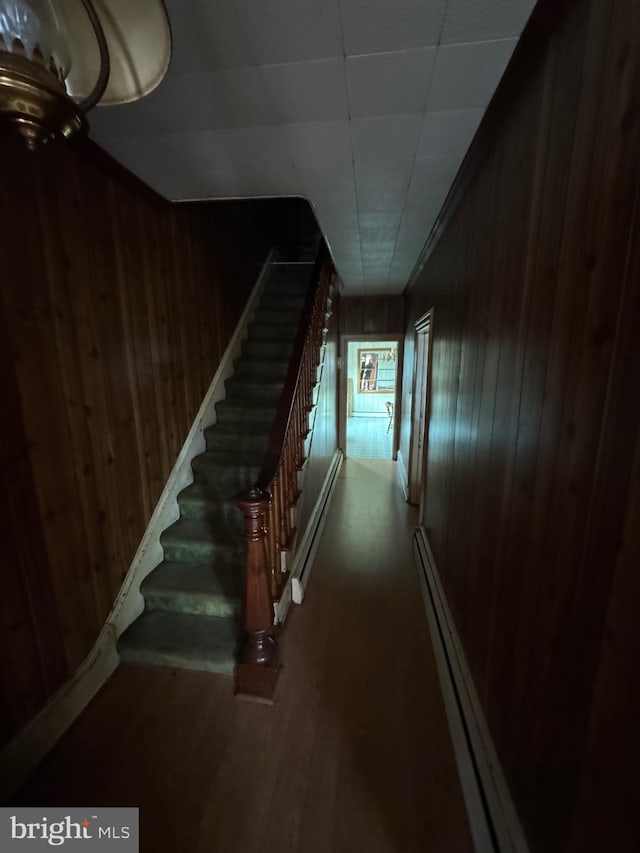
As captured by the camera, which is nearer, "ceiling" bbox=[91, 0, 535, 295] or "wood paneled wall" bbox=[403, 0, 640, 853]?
"wood paneled wall" bbox=[403, 0, 640, 853]

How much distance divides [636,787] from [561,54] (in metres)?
1.64

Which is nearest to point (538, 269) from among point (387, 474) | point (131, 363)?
point (131, 363)

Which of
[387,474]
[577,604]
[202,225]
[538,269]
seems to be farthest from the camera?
[387,474]

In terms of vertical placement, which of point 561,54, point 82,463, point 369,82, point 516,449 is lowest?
point 82,463

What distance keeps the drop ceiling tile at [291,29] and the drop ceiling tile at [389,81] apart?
104mm

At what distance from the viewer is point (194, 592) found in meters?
1.96

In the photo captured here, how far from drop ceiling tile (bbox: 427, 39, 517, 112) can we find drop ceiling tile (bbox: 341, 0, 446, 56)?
93 mm

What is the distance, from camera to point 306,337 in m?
2.37

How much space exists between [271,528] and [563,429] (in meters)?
1.34

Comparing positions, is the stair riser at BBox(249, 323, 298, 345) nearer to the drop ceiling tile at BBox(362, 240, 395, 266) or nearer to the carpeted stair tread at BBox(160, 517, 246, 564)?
the drop ceiling tile at BBox(362, 240, 395, 266)

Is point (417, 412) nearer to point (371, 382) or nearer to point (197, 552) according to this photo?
point (197, 552)

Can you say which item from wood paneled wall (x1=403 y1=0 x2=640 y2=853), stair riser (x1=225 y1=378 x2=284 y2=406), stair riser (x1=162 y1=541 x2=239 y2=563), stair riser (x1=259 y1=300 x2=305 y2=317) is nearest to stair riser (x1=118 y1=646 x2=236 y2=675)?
stair riser (x1=162 y1=541 x2=239 y2=563)

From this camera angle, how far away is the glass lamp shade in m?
0.48

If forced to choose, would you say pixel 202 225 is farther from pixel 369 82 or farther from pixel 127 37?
pixel 127 37
